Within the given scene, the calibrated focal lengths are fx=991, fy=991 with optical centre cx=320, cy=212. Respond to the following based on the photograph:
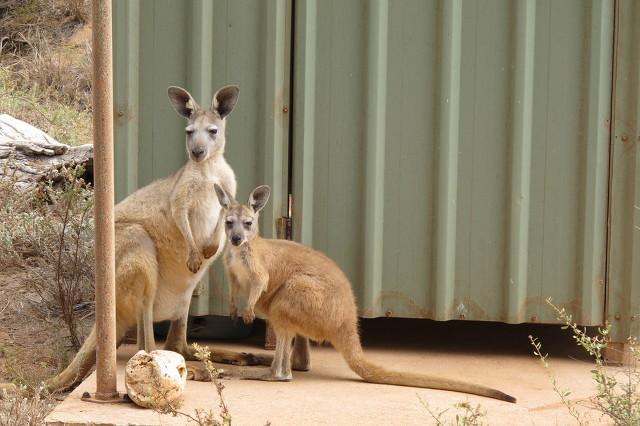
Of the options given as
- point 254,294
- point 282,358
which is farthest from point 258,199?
point 282,358

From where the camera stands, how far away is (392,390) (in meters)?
5.50

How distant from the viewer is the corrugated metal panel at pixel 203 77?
251 inches

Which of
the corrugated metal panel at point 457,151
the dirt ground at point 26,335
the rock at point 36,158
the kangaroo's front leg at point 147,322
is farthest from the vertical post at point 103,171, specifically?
the rock at point 36,158

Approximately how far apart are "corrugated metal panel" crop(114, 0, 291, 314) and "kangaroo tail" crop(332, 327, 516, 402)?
3.71 feet

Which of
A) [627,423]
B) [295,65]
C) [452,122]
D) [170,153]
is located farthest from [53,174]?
[627,423]

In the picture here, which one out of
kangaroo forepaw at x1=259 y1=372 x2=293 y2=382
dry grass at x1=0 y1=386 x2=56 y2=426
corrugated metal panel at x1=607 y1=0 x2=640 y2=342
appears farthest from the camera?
corrugated metal panel at x1=607 y1=0 x2=640 y2=342

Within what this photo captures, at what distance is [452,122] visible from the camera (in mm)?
6336

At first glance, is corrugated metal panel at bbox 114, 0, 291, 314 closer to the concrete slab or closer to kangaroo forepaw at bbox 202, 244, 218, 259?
kangaroo forepaw at bbox 202, 244, 218, 259

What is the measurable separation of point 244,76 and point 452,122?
1377mm

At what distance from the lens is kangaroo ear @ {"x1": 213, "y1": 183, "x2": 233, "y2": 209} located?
19.1 ft

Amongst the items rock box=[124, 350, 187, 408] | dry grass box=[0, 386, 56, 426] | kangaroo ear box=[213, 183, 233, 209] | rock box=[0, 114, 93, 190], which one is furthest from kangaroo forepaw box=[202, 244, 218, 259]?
rock box=[0, 114, 93, 190]

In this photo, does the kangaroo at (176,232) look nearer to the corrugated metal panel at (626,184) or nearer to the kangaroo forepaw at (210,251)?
the kangaroo forepaw at (210,251)

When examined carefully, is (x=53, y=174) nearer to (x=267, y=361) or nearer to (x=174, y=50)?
(x=174, y=50)

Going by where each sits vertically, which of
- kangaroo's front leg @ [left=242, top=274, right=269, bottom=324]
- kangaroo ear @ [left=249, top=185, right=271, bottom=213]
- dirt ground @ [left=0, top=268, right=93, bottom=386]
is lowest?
dirt ground @ [left=0, top=268, right=93, bottom=386]
